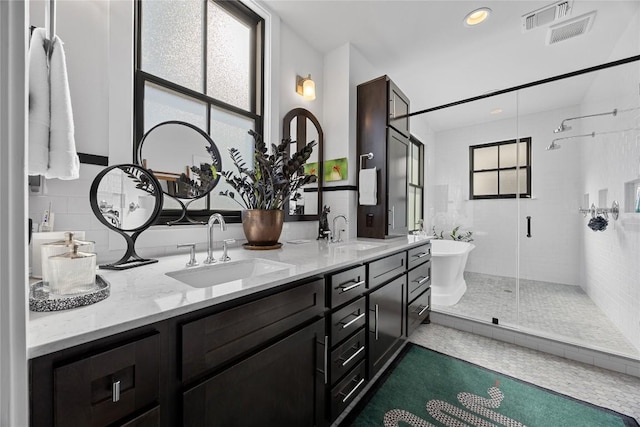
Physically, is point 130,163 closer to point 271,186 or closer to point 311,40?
point 271,186

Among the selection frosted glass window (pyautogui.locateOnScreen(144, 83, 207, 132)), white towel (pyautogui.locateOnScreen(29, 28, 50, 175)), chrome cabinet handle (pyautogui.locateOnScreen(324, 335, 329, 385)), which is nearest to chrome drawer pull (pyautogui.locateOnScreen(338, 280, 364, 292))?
chrome cabinet handle (pyautogui.locateOnScreen(324, 335, 329, 385))

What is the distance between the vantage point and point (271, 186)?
5.52 ft

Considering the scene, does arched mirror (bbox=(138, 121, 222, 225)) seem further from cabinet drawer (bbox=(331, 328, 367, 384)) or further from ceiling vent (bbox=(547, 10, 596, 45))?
ceiling vent (bbox=(547, 10, 596, 45))

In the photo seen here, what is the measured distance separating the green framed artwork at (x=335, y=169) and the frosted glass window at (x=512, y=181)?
2180mm

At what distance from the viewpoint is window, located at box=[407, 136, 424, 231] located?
366 centimetres

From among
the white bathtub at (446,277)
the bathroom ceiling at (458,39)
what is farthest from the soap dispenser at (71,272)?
the white bathtub at (446,277)

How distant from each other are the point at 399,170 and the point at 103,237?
7.74 ft

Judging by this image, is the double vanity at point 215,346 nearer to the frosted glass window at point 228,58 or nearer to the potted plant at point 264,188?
the potted plant at point 264,188

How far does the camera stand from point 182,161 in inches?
60.2

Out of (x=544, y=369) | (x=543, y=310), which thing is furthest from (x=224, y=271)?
(x=543, y=310)

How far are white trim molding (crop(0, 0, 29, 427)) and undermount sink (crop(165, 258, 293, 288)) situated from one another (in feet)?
1.94

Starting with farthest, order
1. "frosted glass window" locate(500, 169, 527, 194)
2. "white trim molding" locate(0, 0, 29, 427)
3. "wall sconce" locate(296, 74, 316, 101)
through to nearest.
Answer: "frosted glass window" locate(500, 169, 527, 194)
"wall sconce" locate(296, 74, 316, 101)
"white trim molding" locate(0, 0, 29, 427)

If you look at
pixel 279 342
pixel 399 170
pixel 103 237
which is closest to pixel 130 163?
pixel 103 237

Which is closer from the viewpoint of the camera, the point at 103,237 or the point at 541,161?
the point at 103,237
